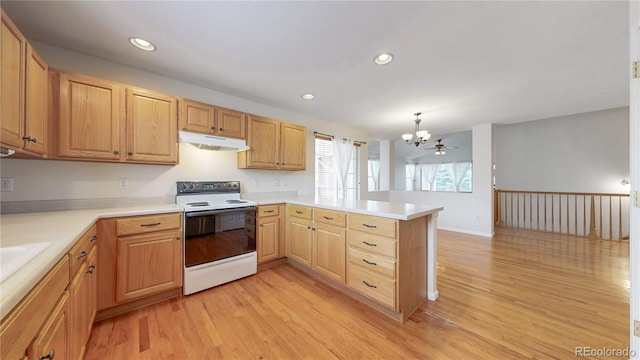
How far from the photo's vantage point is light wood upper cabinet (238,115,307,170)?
9.81 feet

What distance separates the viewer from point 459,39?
6.02 feet

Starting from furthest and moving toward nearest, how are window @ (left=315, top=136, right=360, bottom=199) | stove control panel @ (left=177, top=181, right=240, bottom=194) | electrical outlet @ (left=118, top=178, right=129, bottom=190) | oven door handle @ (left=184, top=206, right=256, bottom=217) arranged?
1. window @ (left=315, top=136, right=360, bottom=199)
2. stove control panel @ (left=177, top=181, right=240, bottom=194)
3. electrical outlet @ (left=118, top=178, right=129, bottom=190)
4. oven door handle @ (left=184, top=206, right=256, bottom=217)

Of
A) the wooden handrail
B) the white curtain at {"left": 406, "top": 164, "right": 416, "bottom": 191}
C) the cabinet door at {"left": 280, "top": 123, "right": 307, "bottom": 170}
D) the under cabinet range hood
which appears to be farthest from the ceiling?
the white curtain at {"left": 406, "top": 164, "right": 416, "bottom": 191}

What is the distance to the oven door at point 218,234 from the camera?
220 cm

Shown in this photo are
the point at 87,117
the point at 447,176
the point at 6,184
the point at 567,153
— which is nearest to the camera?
the point at 6,184

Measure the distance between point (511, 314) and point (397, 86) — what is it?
2586mm

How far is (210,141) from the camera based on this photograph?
8.07 feet

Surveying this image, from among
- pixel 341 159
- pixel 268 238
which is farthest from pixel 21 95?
pixel 341 159

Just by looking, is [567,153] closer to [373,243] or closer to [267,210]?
[373,243]

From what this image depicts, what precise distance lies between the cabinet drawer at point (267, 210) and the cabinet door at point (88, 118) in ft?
4.85

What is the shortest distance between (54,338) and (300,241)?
2079mm

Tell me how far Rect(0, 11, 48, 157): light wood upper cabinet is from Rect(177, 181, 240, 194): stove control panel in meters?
1.10

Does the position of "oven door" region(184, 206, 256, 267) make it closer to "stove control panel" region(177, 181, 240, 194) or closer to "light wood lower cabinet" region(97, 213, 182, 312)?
"light wood lower cabinet" region(97, 213, 182, 312)

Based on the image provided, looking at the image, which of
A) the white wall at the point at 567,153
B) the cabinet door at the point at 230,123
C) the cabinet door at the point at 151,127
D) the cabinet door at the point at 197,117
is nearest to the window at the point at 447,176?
the white wall at the point at 567,153
